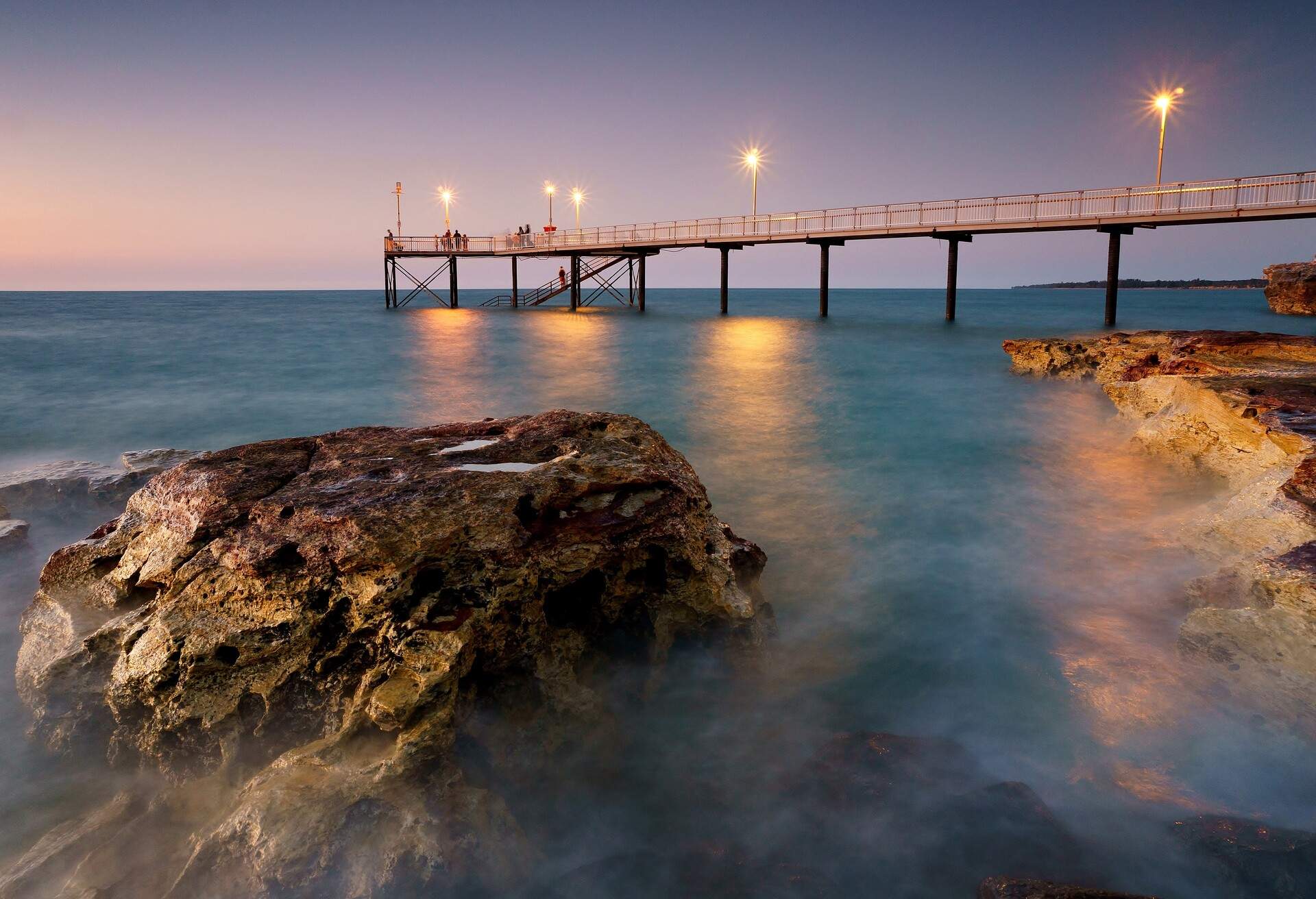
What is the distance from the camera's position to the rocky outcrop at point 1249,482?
4555 mm

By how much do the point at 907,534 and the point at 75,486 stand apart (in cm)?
901

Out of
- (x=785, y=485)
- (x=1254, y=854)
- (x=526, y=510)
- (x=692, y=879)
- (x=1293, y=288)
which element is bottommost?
(x=692, y=879)

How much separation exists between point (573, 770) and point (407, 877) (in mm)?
985

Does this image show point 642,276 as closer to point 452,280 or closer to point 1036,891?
point 452,280

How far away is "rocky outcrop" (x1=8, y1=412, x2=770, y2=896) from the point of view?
3254mm

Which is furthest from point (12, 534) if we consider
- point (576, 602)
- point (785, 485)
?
point (785, 485)

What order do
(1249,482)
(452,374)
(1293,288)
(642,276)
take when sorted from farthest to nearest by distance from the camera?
(642,276) < (1293,288) < (452,374) < (1249,482)

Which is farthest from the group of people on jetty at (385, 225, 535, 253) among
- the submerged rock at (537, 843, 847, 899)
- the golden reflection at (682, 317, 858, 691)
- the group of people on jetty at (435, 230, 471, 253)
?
the submerged rock at (537, 843, 847, 899)

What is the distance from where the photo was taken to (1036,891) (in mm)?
2836

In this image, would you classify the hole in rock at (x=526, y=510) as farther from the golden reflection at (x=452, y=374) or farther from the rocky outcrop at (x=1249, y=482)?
the golden reflection at (x=452, y=374)

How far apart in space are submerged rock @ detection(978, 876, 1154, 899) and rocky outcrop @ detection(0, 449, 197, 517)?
26.9 ft

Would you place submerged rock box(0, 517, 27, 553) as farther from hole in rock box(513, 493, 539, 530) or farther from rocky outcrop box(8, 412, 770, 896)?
hole in rock box(513, 493, 539, 530)

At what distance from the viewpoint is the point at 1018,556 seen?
7.23 m

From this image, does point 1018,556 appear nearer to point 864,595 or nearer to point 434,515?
point 864,595
